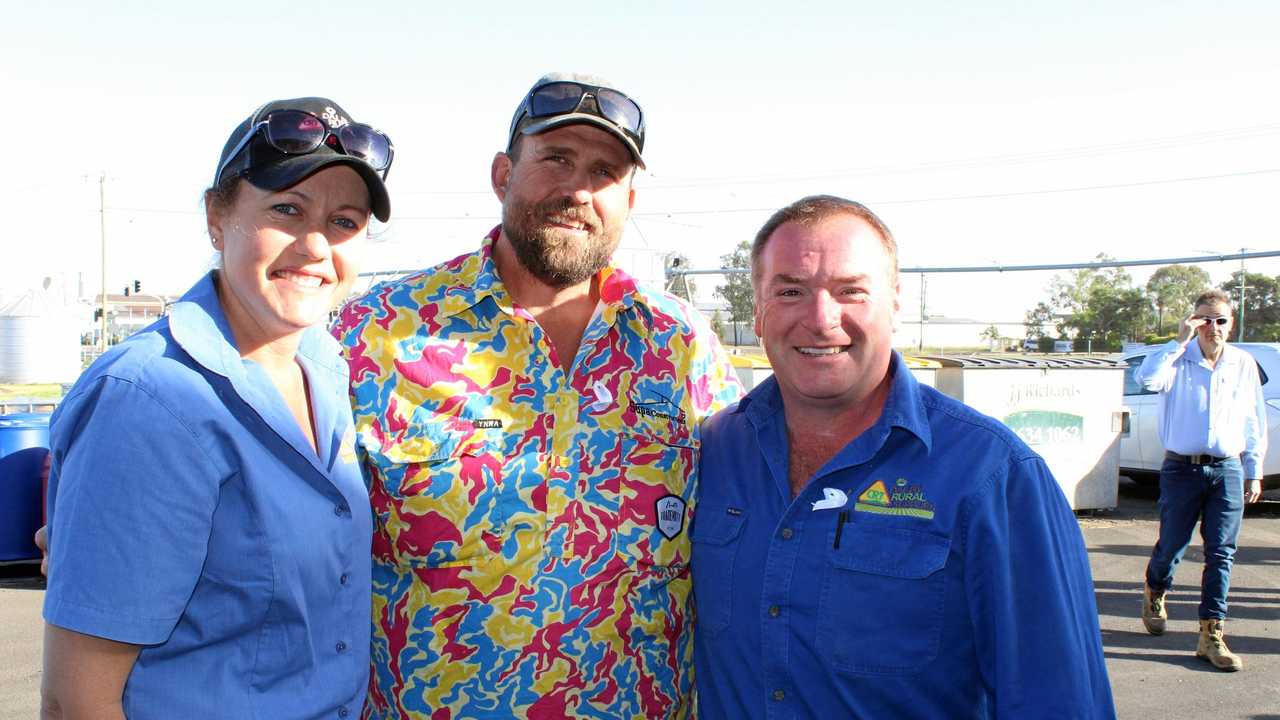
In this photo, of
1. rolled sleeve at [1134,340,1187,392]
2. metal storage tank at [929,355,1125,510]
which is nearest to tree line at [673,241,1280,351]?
metal storage tank at [929,355,1125,510]

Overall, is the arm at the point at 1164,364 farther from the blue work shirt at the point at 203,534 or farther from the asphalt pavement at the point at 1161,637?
the blue work shirt at the point at 203,534

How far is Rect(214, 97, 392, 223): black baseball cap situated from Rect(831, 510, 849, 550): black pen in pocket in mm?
1354

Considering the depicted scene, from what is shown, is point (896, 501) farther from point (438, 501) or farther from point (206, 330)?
point (206, 330)

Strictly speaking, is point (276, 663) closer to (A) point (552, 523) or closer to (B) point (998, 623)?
(A) point (552, 523)

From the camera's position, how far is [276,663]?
182cm

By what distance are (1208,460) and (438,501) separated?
5.96m

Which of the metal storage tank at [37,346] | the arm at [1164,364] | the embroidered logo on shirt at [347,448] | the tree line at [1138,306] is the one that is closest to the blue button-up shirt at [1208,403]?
the arm at [1164,364]

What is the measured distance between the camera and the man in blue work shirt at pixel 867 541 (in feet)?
6.32

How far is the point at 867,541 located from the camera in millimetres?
2080

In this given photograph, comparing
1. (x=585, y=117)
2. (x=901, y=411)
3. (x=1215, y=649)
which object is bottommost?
(x=1215, y=649)

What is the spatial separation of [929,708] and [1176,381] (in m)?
6.03

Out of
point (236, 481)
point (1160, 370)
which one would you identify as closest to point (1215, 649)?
point (1160, 370)

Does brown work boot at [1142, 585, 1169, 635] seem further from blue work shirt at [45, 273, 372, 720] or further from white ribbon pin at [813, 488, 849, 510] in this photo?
blue work shirt at [45, 273, 372, 720]

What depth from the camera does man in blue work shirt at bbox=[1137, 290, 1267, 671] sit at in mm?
6023
